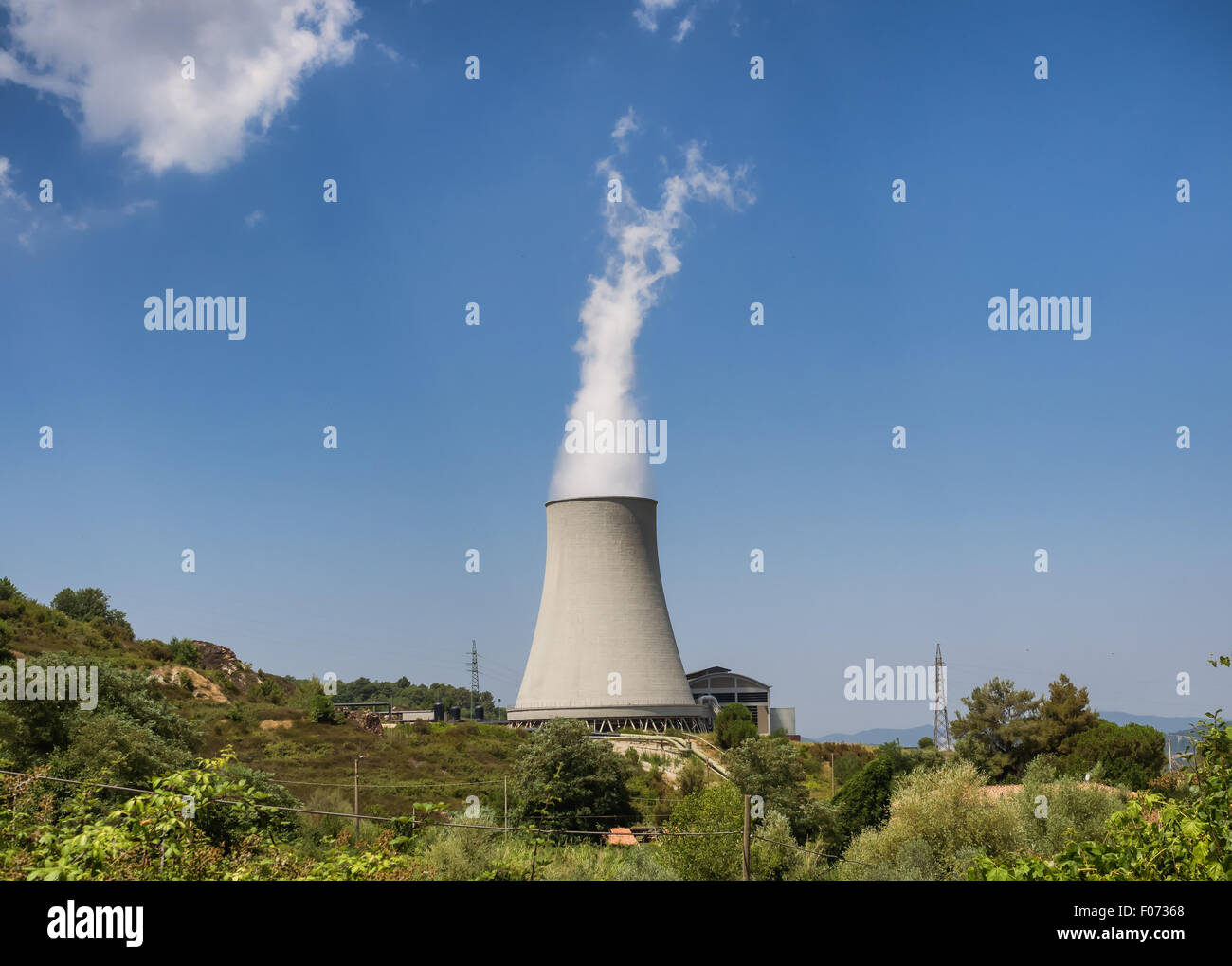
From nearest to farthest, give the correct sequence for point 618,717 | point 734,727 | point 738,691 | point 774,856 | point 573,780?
point 774,856, point 573,780, point 618,717, point 734,727, point 738,691

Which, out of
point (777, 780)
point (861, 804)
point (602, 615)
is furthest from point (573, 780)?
point (602, 615)

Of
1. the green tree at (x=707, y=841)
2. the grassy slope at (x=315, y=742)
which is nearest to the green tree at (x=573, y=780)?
the grassy slope at (x=315, y=742)

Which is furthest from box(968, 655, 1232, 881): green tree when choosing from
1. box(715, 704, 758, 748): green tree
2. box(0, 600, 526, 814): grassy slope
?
box(715, 704, 758, 748): green tree

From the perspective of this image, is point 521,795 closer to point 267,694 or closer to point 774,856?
point 774,856

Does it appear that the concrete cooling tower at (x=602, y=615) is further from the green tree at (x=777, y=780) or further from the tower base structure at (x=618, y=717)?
the green tree at (x=777, y=780)

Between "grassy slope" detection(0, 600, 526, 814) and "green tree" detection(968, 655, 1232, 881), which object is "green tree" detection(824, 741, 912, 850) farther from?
"green tree" detection(968, 655, 1232, 881)
